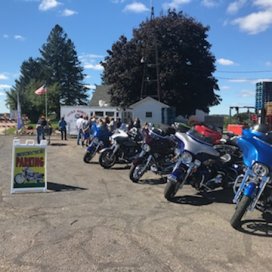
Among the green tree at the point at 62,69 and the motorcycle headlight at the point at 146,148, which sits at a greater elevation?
the green tree at the point at 62,69

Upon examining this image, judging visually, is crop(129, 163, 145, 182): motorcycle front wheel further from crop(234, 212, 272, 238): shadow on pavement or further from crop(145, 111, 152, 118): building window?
crop(145, 111, 152, 118): building window

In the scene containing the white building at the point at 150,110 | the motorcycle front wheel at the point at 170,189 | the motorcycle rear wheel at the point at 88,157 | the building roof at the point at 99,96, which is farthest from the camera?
the building roof at the point at 99,96

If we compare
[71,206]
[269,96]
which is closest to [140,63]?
[269,96]

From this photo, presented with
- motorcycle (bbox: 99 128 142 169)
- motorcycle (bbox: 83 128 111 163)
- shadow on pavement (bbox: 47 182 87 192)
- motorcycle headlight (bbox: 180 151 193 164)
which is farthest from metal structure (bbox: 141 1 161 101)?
motorcycle headlight (bbox: 180 151 193 164)

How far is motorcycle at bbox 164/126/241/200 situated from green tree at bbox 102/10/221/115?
107 ft

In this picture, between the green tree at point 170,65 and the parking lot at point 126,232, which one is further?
the green tree at point 170,65

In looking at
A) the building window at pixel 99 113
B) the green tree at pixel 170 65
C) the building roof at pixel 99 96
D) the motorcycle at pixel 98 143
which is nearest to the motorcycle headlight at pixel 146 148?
the motorcycle at pixel 98 143

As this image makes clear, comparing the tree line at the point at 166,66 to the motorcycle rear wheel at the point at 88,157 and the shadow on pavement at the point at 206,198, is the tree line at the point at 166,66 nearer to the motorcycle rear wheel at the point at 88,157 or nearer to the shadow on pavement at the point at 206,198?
the motorcycle rear wheel at the point at 88,157

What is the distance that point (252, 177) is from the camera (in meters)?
6.49

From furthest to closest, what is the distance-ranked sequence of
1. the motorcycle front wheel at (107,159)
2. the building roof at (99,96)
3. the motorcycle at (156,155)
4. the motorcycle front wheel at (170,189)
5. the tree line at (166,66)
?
the building roof at (99,96), the tree line at (166,66), the motorcycle front wheel at (107,159), the motorcycle at (156,155), the motorcycle front wheel at (170,189)

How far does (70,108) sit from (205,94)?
17397 mm

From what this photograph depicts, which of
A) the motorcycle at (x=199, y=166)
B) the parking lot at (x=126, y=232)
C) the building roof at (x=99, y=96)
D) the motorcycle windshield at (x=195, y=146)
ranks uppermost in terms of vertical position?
the building roof at (x=99, y=96)

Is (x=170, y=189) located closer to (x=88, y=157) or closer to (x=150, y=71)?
(x=88, y=157)

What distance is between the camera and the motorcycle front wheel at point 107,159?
1355 cm
